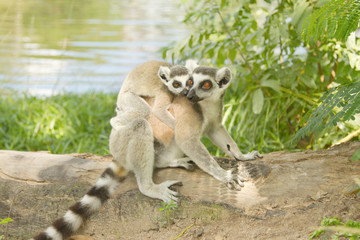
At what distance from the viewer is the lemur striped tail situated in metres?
3.12

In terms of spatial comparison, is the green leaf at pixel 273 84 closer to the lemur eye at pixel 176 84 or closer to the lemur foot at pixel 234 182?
the lemur eye at pixel 176 84

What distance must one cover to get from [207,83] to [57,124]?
340 cm

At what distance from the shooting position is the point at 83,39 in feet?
38.1

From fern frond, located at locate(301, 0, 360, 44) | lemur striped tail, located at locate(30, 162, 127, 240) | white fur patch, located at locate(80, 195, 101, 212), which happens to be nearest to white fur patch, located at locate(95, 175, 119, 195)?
lemur striped tail, located at locate(30, 162, 127, 240)

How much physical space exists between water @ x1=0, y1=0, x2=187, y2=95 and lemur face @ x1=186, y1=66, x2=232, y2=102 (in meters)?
2.85

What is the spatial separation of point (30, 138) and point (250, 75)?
3.32 meters

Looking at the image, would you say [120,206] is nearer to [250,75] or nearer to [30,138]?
[250,75]

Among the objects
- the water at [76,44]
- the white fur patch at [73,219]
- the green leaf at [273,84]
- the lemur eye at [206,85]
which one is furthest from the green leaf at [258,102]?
the water at [76,44]

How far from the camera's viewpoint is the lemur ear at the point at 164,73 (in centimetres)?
392

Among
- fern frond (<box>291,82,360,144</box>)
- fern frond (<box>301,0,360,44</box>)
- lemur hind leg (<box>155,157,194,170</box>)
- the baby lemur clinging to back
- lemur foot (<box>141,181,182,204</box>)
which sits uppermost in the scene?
fern frond (<box>301,0,360,44</box>)

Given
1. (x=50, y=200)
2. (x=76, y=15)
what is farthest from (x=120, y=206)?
(x=76, y=15)

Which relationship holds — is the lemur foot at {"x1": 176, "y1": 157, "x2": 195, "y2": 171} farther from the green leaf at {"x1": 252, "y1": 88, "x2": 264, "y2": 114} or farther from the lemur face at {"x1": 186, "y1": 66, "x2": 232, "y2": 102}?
the green leaf at {"x1": 252, "y1": 88, "x2": 264, "y2": 114}

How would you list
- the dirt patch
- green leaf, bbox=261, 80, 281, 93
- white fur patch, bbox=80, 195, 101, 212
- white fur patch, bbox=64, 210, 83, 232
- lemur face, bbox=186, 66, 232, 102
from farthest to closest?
green leaf, bbox=261, 80, 281, 93 → lemur face, bbox=186, 66, 232, 102 → white fur patch, bbox=80, 195, 101, 212 → white fur patch, bbox=64, 210, 83, 232 → the dirt patch

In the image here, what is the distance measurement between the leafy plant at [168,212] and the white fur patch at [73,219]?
0.68 meters
